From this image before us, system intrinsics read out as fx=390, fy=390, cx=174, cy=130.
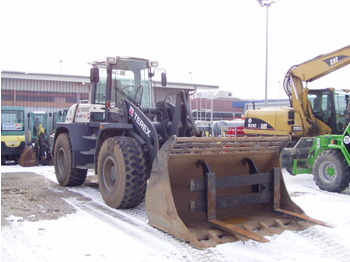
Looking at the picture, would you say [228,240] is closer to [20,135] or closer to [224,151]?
[224,151]

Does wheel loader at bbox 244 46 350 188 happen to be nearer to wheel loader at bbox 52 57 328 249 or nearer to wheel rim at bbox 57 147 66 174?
wheel loader at bbox 52 57 328 249

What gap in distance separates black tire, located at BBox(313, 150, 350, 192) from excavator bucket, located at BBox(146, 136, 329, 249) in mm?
3371

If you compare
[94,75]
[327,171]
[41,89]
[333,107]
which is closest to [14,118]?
[94,75]

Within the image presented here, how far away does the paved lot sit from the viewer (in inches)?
238

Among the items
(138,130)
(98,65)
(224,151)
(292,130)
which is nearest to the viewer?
(224,151)

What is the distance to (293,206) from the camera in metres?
5.53

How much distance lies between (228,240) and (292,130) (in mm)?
7305

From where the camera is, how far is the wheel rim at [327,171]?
343 inches

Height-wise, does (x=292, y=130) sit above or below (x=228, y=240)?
above

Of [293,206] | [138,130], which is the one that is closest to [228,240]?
[293,206]

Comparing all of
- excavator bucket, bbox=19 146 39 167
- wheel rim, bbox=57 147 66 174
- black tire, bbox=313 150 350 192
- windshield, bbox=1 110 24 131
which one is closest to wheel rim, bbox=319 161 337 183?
black tire, bbox=313 150 350 192

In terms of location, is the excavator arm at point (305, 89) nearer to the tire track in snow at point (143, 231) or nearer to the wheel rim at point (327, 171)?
the wheel rim at point (327, 171)

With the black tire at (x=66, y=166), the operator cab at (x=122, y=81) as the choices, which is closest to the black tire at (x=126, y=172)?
the operator cab at (x=122, y=81)

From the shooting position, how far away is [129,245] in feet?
15.1
